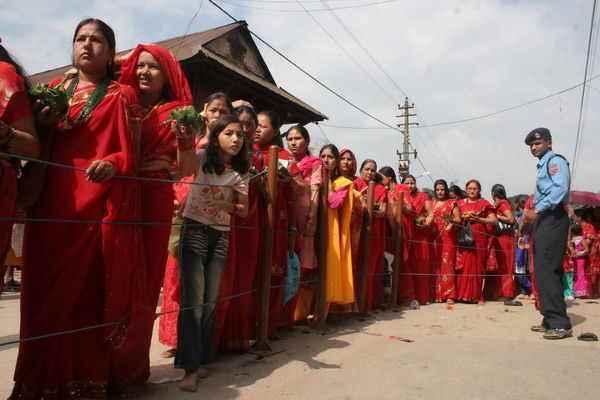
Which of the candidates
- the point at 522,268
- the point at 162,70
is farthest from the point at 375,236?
the point at 522,268

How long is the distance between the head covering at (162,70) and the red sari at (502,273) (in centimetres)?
654

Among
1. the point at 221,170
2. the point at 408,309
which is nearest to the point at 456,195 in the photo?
the point at 408,309

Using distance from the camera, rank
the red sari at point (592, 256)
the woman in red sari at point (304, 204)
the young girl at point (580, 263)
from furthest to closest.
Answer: the red sari at point (592, 256)
the young girl at point (580, 263)
the woman in red sari at point (304, 204)

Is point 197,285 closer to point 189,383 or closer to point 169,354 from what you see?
point 189,383

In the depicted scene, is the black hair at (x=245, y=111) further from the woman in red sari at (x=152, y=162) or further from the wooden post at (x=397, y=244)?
the wooden post at (x=397, y=244)

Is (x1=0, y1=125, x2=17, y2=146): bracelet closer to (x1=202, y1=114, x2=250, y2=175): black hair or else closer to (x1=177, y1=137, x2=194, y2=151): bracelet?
(x1=177, y1=137, x2=194, y2=151): bracelet

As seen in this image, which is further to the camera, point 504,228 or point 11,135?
point 504,228

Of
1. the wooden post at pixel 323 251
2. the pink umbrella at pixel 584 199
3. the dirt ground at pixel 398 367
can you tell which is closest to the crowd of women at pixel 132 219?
the wooden post at pixel 323 251

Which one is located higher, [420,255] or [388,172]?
[388,172]

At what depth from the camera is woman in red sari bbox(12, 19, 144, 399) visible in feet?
7.41

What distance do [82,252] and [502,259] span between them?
289 inches

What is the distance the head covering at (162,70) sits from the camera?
109 inches

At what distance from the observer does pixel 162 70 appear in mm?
2838

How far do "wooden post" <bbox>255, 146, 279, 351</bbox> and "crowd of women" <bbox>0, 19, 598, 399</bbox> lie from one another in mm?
60
